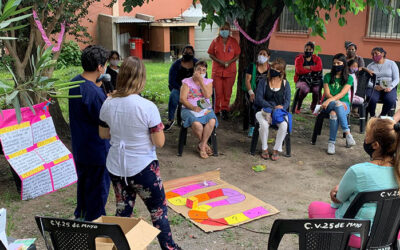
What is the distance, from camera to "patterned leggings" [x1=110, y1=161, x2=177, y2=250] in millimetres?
2986

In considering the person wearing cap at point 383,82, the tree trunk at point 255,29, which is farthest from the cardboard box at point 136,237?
the person wearing cap at point 383,82

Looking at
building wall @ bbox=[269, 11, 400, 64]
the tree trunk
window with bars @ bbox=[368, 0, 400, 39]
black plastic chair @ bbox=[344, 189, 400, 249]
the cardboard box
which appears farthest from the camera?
window with bars @ bbox=[368, 0, 400, 39]

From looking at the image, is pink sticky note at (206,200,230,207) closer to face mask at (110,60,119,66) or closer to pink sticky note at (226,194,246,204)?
pink sticky note at (226,194,246,204)

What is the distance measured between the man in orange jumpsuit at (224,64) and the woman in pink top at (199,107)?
5.30ft

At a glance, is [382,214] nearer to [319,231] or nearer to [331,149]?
[319,231]

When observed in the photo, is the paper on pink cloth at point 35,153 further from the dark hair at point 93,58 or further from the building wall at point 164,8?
the building wall at point 164,8

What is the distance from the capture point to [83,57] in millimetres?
3320

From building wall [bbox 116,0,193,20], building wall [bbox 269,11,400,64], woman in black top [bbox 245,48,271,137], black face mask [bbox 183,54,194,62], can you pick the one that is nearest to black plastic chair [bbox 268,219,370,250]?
woman in black top [bbox 245,48,271,137]

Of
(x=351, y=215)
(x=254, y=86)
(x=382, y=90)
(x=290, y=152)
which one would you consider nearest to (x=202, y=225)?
(x=351, y=215)

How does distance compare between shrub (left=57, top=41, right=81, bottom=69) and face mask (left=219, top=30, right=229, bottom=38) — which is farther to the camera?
shrub (left=57, top=41, right=81, bottom=69)

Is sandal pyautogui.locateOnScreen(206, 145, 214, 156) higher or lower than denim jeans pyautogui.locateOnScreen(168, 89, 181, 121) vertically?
lower

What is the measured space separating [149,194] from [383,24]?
11.9 metres

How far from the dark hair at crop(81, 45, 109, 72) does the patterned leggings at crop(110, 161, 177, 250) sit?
90 cm

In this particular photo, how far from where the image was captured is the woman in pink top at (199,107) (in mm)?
5957
